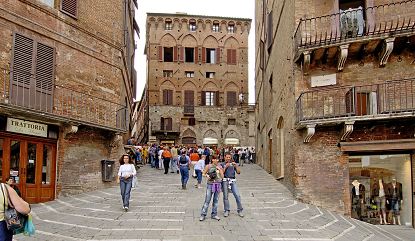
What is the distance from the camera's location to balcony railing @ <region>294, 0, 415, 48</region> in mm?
14984

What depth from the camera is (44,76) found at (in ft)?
53.1

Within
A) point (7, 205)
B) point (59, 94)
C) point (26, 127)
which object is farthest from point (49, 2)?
point (7, 205)

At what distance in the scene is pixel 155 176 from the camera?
23.5 metres

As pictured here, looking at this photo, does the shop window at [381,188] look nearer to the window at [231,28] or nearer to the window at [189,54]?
the window at [189,54]

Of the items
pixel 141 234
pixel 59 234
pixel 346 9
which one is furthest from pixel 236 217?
pixel 346 9

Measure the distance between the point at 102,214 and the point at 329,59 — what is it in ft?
30.0

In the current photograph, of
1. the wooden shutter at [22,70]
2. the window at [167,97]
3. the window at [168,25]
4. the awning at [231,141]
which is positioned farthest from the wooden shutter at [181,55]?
the wooden shutter at [22,70]

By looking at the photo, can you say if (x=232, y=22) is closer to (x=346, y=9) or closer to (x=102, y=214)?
(x=346, y=9)

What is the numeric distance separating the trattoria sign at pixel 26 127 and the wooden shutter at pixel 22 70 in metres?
0.67

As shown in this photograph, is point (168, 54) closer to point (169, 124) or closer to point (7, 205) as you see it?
point (169, 124)

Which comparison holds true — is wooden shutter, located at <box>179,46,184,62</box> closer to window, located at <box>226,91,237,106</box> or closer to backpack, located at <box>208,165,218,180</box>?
window, located at <box>226,91,237,106</box>

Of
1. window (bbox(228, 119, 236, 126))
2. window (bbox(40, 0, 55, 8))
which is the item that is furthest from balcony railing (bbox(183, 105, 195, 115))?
window (bbox(40, 0, 55, 8))

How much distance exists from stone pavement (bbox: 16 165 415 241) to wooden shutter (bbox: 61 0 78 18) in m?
7.12

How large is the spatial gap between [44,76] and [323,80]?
32.7ft
